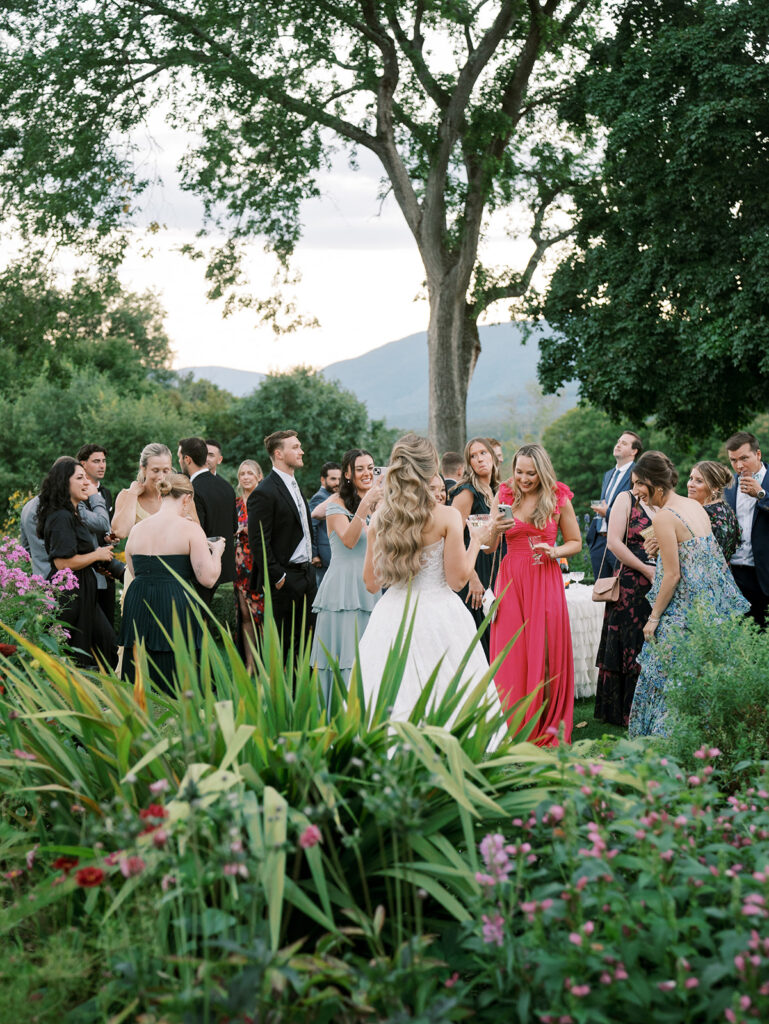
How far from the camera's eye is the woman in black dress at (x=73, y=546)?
22.9 feet

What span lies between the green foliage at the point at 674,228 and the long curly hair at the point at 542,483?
12.2m

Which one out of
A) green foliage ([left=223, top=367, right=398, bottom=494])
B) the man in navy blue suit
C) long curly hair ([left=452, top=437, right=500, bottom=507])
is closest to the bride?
long curly hair ([left=452, top=437, right=500, bottom=507])

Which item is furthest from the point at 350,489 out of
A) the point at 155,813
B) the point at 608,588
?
the point at 155,813

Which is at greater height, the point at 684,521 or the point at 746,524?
the point at 684,521

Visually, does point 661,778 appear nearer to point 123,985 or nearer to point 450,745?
point 450,745

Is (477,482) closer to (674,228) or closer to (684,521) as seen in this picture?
(684,521)

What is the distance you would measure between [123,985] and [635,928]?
1.15 meters

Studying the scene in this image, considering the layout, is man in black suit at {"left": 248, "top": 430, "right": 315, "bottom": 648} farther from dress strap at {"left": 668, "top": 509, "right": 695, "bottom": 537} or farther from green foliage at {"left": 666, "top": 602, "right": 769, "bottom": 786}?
green foliage at {"left": 666, "top": 602, "right": 769, "bottom": 786}

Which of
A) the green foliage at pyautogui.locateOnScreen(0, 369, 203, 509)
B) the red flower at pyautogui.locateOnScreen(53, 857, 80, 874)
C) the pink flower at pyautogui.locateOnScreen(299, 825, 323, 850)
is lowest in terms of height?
the red flower at pyautogui.locateOnScreen(53, 857, 80, 874)

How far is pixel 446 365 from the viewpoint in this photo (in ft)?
59.9

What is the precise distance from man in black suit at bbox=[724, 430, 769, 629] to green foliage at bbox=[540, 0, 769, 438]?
10025 millimetres

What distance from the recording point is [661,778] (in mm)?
2797

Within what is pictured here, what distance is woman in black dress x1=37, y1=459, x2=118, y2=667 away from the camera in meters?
6.97

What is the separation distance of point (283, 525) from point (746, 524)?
3.71 m
